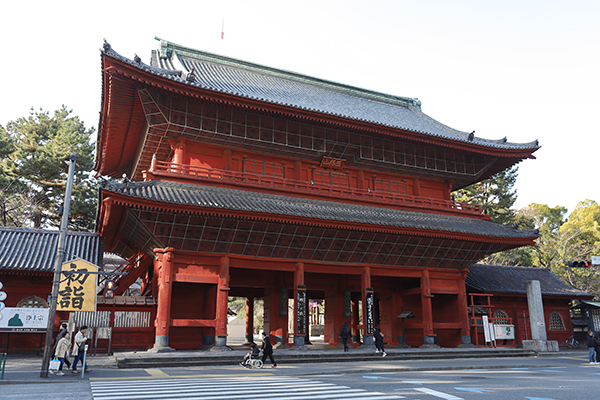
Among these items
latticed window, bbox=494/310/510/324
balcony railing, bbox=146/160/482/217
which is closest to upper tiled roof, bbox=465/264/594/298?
latticed window, bbox=494/310/510/324

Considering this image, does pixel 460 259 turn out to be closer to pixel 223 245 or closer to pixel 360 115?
pixel 360 115

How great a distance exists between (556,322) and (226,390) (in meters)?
30.8

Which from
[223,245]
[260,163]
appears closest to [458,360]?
[223,245]

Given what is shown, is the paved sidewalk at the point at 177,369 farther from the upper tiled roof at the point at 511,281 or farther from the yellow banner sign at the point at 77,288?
the upper tiled roof at the point at 511,281

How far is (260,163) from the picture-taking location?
963 inches

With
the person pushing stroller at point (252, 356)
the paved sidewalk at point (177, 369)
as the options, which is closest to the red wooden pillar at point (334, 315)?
the paved sidewalk at point (177, 369)

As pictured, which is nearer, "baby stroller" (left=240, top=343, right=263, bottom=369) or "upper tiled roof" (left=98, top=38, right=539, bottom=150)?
"baby stroller" (left=240, top=343, right=263, bottom=369)

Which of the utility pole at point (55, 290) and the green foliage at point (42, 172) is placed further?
the green foliage at point (42, 172)

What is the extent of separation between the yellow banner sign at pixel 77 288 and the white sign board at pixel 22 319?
15.4ft

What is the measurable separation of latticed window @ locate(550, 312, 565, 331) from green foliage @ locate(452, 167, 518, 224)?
15.1m

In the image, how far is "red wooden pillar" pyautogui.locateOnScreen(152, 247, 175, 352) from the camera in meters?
18.8

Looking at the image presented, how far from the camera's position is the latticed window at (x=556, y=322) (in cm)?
3200

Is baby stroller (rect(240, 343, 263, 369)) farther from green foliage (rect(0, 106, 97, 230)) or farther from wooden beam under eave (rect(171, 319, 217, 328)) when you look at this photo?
green foliage (rect(0, 106, 97, 230))

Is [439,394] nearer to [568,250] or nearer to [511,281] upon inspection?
[511,281]
